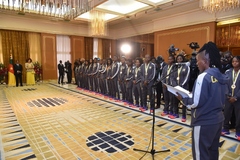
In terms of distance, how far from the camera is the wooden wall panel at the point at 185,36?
26.7 feet

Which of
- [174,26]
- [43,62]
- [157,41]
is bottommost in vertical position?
[43,62]

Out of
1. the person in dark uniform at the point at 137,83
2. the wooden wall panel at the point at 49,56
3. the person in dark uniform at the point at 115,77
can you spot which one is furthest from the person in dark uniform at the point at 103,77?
the wooden wall panel at the point at 49,56

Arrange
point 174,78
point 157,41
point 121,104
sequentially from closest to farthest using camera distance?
point 174,78
point 121,104
point 157,41

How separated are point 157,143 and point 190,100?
1.60 metres

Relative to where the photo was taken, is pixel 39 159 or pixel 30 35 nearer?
pixel 39 159

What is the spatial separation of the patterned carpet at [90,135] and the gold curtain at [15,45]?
6889mm

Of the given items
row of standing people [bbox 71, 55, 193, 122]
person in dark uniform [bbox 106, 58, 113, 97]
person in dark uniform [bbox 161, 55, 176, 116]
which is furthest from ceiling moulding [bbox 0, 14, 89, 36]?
person in dark uniform [bbox 161, 55, 176, 116]

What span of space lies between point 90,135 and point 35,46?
1016 centimetres

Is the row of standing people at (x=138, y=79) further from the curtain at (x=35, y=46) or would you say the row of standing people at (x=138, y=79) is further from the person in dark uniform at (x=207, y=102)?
the curtain at (x=35, y=46)

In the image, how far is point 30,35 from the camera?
10984mm

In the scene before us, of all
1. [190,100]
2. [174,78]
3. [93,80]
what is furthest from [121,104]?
[190,100]

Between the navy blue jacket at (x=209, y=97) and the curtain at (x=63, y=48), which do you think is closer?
the navy blue jacket at (x=209, y=97)

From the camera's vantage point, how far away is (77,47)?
12.7 meters

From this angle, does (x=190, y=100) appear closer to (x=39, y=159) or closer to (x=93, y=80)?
(x=39, y=159)
